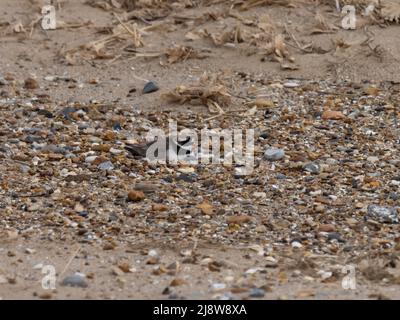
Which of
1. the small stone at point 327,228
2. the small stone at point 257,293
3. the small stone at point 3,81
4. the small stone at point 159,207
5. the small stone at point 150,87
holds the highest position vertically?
the small stone at point 3,81

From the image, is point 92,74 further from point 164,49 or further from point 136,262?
point 136,262

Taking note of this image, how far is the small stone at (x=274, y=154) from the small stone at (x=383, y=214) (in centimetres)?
70

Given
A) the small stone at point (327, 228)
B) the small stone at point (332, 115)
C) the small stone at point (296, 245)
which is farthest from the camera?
the small stone at point (332, 115)

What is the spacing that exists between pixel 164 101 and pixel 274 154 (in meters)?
0.98

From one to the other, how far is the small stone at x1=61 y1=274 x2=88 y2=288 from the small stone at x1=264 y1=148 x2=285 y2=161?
1544 mm

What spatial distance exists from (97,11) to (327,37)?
1.64 metres

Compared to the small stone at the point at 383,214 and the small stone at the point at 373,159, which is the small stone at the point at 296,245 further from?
the small stone at the point at 373,159

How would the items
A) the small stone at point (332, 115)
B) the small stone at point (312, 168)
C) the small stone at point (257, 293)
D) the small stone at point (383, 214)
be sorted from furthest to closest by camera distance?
the small stone at point (332, 115), the small stone at point (312, 168), the small stone at point (383, 214), the small stone at point (257, 293)

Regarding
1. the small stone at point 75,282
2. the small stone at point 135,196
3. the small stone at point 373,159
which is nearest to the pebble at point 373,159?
the small stone at point 373,159

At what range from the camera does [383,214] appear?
441 centimetres

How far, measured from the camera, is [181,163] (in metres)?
4.99

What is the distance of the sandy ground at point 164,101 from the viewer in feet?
12.3

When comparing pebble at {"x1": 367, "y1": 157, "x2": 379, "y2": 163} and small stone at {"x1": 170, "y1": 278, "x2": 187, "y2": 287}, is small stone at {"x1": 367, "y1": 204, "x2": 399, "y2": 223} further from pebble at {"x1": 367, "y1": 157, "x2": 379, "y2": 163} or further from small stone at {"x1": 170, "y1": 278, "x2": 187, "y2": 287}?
small stone at {"x1": 170, "y1": 278, "x2": 187, "y2": 287}
